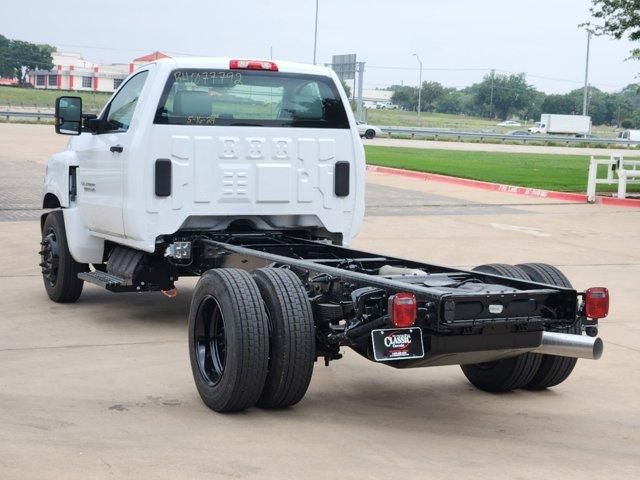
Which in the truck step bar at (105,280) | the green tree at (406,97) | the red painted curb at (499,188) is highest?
the green tree at (406,97)

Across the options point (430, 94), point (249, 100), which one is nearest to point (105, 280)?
point (249, 100)

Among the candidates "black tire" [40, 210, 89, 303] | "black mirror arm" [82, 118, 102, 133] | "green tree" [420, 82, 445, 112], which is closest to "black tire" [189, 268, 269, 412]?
"black mirror arm" [82, 118, 102, 133]

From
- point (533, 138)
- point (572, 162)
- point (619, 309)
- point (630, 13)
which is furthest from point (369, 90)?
point (619, 309)

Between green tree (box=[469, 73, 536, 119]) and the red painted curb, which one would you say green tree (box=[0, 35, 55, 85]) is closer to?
green tree (box=[469, 73, 536, 119])

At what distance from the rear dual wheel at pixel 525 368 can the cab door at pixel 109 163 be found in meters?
3.22

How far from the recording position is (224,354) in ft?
21.7

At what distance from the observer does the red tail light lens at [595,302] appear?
6.12 meters

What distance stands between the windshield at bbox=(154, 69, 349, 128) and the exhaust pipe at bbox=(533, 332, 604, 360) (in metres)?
3.58

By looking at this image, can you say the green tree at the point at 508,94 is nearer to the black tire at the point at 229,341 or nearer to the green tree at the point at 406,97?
the green tree at the point at 406,97

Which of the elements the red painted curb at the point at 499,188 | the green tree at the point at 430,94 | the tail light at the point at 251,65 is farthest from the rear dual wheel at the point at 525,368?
the green tree at the point at 430,94

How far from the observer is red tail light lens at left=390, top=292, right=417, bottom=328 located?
5637 millimetres

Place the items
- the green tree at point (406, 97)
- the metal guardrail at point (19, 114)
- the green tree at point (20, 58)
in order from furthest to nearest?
1. the green tree at point (406, 97)
2. the green tree at point (20, 58)
3. the metal guardrail at point (19, 114)

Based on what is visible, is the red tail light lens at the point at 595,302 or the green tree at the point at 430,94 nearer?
the red tail light lens at the point at 595,302

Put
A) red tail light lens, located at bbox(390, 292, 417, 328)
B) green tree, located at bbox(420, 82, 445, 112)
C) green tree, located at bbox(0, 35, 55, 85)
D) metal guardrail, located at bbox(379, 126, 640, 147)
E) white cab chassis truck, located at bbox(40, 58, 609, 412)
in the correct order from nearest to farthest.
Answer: red tail light lens, located at bbox(390, 292, 417, 328), white cab chassis truck, located at bbox(40, 58, 609, 412), metal guardrail, located at bbox(379, 126, 640, 147), green tree, located at bbox(0, 35, 55, 85), green tree, located at bbox(420, 82, 445, 112)
